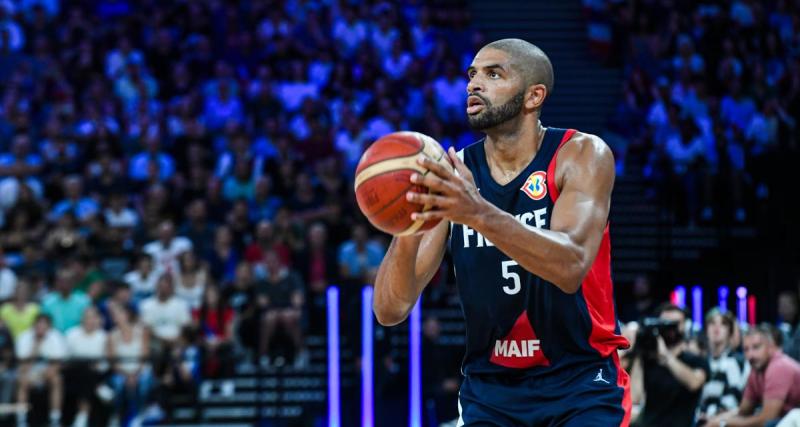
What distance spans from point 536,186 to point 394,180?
73 centimetres

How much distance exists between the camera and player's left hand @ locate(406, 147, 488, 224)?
10.8 ft

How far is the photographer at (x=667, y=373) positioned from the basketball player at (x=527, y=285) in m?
4.62

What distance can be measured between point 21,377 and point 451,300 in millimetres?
4787

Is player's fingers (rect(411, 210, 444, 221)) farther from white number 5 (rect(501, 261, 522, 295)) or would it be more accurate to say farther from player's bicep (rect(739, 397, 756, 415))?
player's bicep (rect(739, 397, 756, 415))

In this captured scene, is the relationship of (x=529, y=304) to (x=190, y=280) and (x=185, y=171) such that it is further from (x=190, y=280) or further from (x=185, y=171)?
(x=185, y=171)

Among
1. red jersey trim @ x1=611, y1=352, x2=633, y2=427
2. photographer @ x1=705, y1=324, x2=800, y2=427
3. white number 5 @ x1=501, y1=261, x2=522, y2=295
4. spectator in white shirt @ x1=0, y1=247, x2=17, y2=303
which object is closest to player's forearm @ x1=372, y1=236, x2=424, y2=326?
white number 5 @ x1=501, y1=261, x2=522, y2=295

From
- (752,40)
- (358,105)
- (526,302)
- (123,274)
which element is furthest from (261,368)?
(752,40)

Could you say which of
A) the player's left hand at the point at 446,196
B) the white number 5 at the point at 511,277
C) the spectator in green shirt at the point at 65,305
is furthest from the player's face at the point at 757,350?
the spectator in green shirt at the point at 65,305

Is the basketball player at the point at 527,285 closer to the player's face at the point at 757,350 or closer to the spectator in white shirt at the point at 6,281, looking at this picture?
the player's face at the point at 757,350

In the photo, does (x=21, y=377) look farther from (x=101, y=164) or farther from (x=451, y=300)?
(x=451, y=300)

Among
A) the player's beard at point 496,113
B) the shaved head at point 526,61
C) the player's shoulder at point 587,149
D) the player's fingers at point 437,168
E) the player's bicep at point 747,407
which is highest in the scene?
the shaved head at point 526,61

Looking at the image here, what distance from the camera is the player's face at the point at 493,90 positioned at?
4.01m

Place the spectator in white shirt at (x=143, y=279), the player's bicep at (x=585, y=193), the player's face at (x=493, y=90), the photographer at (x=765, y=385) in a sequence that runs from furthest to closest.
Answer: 1. the spectator in white shirt at (x=143, y=279)
2. the photographer at (x=765, y=385)
3. the player's face at (x=493, y=90)
4. the player's bicep at (x=585, y=193)

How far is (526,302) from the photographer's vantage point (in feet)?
13.1
